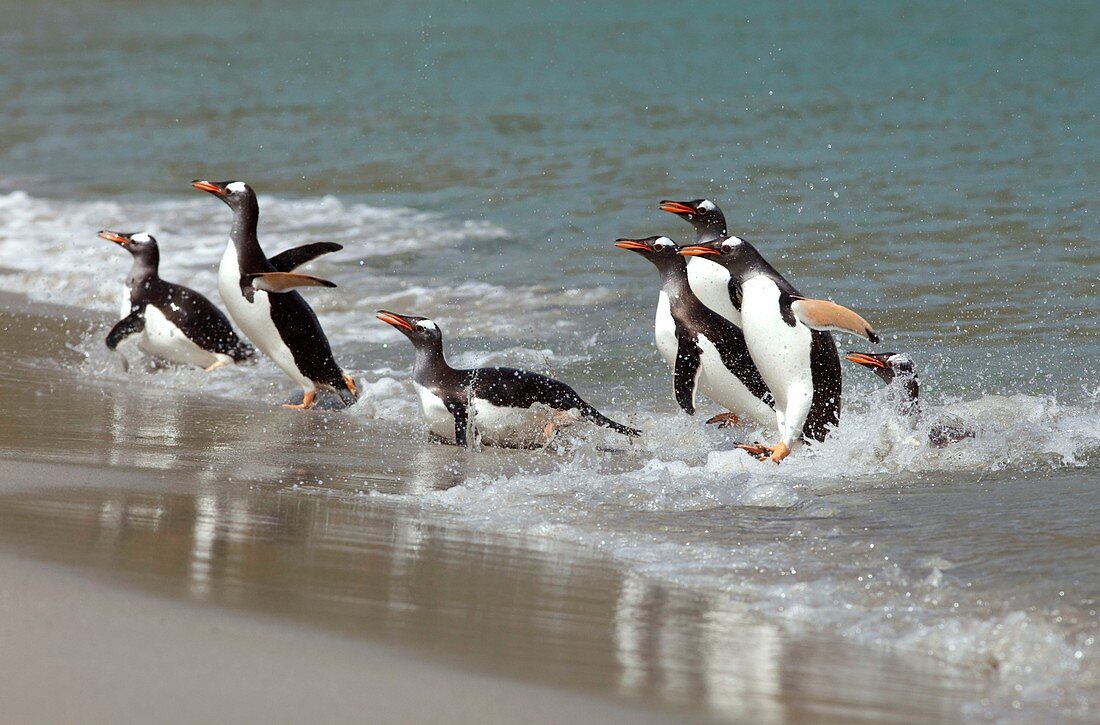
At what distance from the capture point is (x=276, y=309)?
666cm

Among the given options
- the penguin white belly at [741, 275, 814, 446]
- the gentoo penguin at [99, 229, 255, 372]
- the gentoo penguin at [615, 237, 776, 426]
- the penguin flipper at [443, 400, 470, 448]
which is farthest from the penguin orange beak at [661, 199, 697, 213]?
the gentoo penguin at [99, 229, 255, 372]

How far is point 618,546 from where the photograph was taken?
3768 mm

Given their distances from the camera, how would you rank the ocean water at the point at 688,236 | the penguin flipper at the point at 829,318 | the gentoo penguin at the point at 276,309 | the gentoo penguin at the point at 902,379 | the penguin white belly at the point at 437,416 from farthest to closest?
the gentoo penguin at the point at 276,309, the penguin white belly at the point at 437,416, the gentoo penguin at the point at 902,379, the penguin flipper at the point at 829,318, the ocean water at the point at 688,236

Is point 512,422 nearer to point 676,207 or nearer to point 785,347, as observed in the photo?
point 785,347

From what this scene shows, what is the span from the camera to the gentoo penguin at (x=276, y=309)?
21.5ft

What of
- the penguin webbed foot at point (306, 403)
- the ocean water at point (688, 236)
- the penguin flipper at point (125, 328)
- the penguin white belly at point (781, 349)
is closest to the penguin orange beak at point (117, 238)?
the ocean water at point (688, 236)

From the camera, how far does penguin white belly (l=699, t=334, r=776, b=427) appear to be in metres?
5.77

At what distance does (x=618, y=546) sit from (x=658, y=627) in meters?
0.71

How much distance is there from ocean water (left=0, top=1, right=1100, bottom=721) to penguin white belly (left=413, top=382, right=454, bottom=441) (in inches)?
9.5

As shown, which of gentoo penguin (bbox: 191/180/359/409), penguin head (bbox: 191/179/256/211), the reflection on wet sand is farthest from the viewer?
penguin head (bbox: 191/179/256/211)

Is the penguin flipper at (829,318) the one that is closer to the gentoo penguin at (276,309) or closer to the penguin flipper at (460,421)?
the penguin flipper at (460,421)

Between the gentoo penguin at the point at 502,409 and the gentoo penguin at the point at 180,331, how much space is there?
1898mm

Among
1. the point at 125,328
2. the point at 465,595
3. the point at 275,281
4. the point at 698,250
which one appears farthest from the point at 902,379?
the point at 125,328

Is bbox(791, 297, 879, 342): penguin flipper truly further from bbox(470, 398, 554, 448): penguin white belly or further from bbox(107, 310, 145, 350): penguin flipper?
bbox(107, 310, 145, 350): penguin flipper
